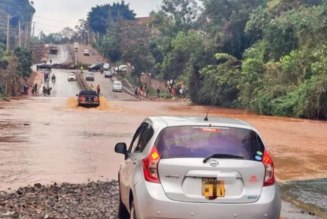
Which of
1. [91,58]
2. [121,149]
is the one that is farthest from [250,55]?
[91,58]

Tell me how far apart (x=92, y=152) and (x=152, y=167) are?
12.3 m

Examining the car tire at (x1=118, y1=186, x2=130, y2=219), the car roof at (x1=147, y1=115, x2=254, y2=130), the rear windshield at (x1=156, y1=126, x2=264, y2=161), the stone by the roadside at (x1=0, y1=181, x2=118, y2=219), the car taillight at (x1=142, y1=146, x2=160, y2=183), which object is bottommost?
the stone by the roadside at (x1=0, y1=181, x2=118, y2=219)

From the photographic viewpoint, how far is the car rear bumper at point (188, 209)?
5.22m

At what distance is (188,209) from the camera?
5.23 metres

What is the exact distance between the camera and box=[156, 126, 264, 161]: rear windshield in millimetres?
5434

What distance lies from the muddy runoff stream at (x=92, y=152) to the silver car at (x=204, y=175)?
123 inches

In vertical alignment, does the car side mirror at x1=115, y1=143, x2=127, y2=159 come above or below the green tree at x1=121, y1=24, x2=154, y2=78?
below

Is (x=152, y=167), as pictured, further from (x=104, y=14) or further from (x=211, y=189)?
(x=104, y=14)

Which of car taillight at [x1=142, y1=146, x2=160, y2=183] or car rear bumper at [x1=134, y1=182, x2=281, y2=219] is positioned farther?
car taillight at [x1=142, y1=146, x2=160, y2=183]

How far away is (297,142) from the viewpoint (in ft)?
72.7

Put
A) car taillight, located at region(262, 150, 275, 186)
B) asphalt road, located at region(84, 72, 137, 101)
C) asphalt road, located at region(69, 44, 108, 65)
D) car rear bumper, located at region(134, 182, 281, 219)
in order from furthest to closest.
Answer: asphalt road, located at region(69, 44, 108, 65)
asphalt road, located at region(84, 72, 137, 101)
car taillight, located at region(262, 150, 275, 186)
car rear bumper, located at region(134, 182, 281, 219)

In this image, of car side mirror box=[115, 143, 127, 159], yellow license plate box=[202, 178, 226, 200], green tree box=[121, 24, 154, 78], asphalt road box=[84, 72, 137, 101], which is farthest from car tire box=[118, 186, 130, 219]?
green tree box=[121, 24, 154, 78]

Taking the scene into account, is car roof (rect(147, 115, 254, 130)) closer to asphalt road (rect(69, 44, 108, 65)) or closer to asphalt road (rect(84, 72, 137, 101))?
asphalt road (rect(84, 72, 137, 101))

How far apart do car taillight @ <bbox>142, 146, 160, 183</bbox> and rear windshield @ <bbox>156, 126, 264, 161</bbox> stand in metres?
0.06
